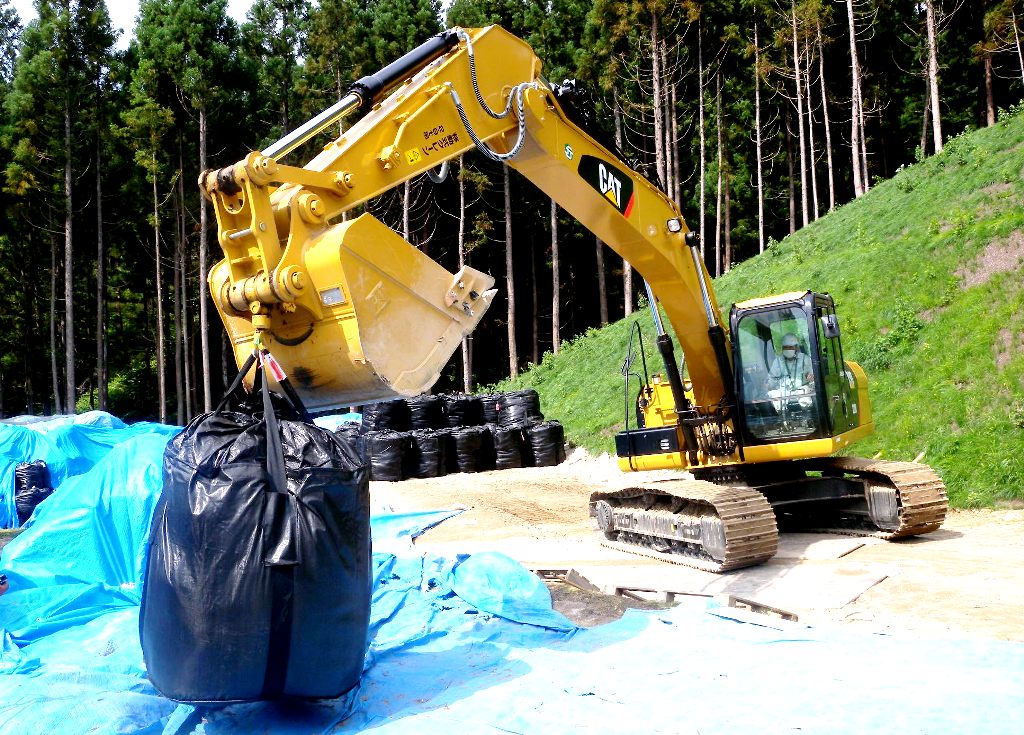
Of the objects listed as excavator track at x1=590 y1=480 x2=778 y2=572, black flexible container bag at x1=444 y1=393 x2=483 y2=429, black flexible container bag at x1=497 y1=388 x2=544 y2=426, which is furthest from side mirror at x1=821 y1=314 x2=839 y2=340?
black flexible container bag at x1=444 y1=393 x2=483 y2=429

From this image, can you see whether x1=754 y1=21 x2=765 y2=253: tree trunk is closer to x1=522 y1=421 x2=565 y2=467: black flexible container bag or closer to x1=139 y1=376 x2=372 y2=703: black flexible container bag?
x1=522 y1=421 x2=565 y2=467: black flexible container bag

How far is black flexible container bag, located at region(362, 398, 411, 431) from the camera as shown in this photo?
17.5m

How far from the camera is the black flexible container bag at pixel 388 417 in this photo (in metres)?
17.5

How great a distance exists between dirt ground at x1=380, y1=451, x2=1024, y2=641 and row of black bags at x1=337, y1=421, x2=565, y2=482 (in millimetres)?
3690

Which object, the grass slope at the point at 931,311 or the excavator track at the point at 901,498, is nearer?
the excavator track at the point at 901,498

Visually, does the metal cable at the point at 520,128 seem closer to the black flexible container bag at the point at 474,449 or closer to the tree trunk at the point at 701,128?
the black flexible container bag at the point at 474,449

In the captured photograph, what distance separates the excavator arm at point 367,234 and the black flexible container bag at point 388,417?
11.1 metres

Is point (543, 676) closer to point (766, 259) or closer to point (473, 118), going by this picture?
point (473, 118)

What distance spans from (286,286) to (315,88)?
28957 mm

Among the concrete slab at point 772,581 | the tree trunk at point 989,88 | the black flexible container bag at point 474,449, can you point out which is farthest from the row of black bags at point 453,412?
the tree trunk at point 989,88

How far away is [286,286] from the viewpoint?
4.46 metres

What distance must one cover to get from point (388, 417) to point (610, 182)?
1073 centimetres

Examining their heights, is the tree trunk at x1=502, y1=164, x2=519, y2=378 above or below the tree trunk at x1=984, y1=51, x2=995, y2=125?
below

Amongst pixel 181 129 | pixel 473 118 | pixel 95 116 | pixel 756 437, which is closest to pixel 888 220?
pixel 756 437
